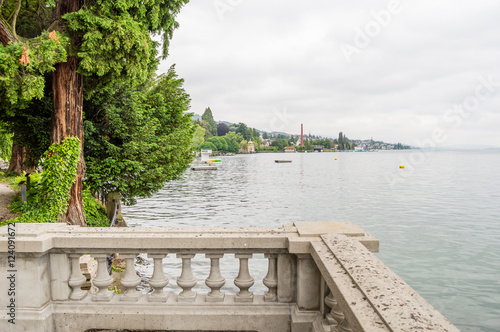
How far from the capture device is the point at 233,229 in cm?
375

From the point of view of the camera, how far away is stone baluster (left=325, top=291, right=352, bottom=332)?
8.92 ft

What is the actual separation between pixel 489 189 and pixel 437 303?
4075 centimetres

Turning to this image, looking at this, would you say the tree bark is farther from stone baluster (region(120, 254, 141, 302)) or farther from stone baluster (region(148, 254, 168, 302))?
stone baluster (region(148, 254, 168, 302))

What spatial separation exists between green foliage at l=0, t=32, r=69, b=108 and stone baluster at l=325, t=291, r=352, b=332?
9.96 metres

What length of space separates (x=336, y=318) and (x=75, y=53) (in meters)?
11.2

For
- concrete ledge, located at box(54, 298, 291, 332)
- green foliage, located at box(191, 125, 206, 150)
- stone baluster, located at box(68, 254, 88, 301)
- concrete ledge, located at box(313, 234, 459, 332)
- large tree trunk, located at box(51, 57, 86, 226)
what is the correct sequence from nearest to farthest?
concrete ledge, located at box(313, 234, 459, 332), concrete ledge, located at box(54, 298, 291, 332), stone baluster, located at box(68, 254, 88, 301), large tree trunk, located at box(51, 57, 86, 226), green foliage, located at box(191, 125, 206, 150)

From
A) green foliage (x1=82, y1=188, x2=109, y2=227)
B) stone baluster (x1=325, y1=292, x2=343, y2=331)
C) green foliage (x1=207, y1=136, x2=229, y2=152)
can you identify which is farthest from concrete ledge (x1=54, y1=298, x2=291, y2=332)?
green foliage (x1=207, y1=136, x2=229, y2=152)

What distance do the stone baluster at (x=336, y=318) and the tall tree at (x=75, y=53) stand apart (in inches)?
384

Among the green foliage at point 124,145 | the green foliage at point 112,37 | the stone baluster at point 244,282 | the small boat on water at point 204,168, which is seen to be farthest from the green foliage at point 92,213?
the small boat on water at point 204,168

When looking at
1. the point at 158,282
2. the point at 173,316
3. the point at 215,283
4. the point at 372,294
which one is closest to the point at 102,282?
the point at 158,282

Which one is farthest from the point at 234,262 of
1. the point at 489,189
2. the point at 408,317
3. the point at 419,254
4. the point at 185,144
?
the point at 489,189

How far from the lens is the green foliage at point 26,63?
9.38 meters

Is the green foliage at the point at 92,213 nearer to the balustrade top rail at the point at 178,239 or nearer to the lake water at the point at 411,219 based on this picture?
the lake water at the point at 411,219

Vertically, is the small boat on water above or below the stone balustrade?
below
